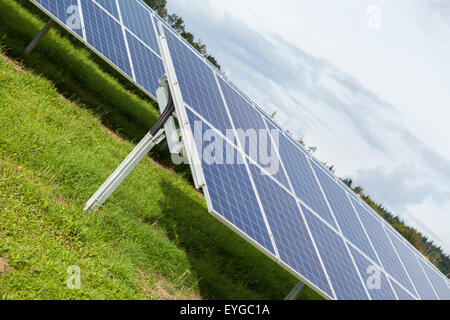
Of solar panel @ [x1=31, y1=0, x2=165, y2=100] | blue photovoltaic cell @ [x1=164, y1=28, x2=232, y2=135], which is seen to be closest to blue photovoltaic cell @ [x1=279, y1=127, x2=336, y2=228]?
blue photovoltaic cell @ [x1=164, y1=28, x2=232, y2=135]

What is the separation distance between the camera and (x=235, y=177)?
645cm

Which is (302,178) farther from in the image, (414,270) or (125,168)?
(414,270)

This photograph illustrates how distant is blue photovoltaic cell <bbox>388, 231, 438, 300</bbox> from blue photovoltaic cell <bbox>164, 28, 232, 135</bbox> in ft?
21.5

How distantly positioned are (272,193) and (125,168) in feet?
8.81

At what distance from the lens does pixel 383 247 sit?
1007 centimetres

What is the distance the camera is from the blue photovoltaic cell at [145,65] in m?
11.5

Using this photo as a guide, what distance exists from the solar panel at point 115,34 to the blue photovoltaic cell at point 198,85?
263 centimetres

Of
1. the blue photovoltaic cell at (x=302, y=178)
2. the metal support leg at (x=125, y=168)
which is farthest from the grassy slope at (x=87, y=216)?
the blue photovoltaic cell at (x=302, y=178)

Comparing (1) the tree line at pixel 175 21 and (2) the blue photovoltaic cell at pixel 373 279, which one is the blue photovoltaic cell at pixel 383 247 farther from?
(1) the tree line at pixel 175 21

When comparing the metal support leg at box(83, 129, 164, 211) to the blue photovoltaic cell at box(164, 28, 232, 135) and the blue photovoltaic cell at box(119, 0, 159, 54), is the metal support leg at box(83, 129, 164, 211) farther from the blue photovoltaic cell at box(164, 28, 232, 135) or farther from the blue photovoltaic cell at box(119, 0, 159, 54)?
the blue photovoltaic cell at box(119, 0, 159, 54)

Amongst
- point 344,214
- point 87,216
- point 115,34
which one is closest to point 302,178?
point 344,214

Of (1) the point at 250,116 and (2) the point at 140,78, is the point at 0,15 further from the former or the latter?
(1) the point at 250,116

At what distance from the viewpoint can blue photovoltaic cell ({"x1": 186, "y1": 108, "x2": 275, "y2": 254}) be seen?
220 inches
